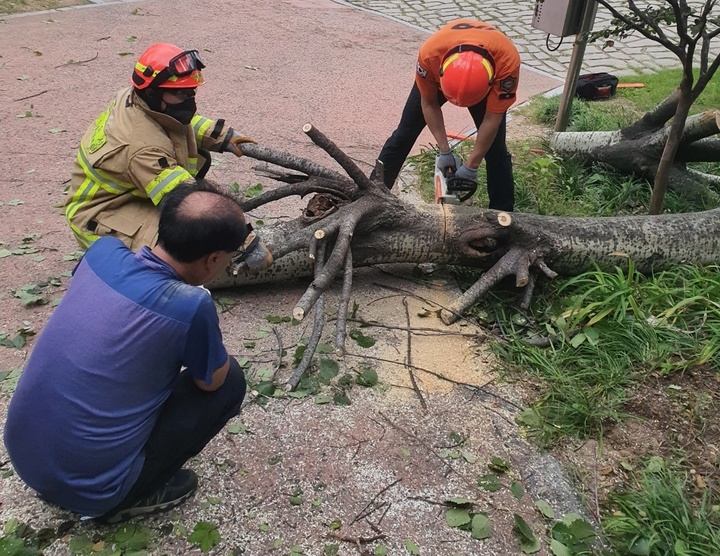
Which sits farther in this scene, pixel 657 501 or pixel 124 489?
pixel 657 501

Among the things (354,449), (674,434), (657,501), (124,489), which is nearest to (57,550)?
(124,489)

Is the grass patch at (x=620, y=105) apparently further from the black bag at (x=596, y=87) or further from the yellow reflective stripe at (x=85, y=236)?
the yellow reflective stripe at (x=85, y=236)

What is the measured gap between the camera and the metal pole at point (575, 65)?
504 centimetres

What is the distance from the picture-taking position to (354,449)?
2.74m

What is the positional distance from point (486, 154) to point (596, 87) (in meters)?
3.26

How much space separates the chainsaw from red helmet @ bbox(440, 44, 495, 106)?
65cm

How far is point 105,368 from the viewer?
189 cm

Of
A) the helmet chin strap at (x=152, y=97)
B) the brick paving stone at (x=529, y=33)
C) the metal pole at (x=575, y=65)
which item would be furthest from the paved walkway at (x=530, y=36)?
the helmet chin strap at (x=152, y=97)

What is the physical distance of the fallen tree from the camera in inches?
141

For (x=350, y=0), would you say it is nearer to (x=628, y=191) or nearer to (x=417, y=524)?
Answer: (x=628, y=191)

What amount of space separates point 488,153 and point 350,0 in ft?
24.6

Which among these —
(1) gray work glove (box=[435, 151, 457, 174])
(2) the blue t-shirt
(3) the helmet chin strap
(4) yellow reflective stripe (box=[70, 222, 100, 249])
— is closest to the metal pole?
(1) gray work glove (box=[435, 151, 457, 174])

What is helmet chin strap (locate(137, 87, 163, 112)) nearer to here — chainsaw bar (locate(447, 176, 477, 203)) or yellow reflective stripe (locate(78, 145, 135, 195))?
yellow reflective stripe (locate(78, 145, 135, 195))

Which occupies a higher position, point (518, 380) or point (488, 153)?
point (488, 153)
